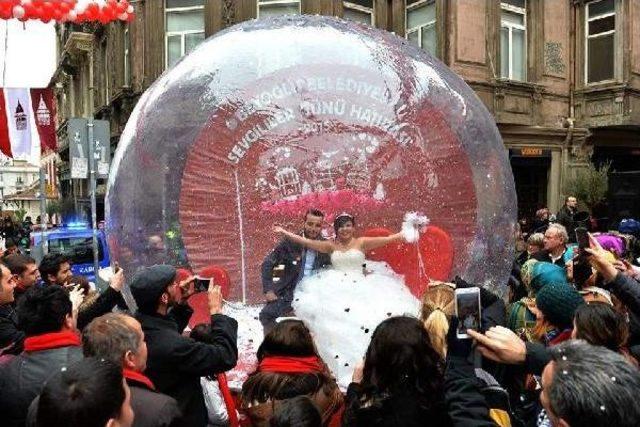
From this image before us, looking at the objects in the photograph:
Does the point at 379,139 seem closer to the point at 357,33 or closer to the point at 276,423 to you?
the point at 357,33

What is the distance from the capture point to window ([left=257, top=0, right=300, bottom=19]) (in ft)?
48.1

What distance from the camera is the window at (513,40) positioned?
15.5 meters

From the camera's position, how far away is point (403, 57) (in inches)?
184

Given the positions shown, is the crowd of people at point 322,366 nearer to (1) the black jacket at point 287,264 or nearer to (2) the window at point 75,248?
(1) the black jacket at point 287,264

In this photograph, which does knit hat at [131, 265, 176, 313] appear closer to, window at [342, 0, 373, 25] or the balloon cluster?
the balloon cluster

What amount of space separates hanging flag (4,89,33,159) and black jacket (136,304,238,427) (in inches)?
331

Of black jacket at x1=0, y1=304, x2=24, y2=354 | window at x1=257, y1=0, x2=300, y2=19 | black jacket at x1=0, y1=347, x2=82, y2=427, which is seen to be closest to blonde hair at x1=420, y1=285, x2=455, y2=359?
black jacket at x1=0, y1=347, x2=82, y2=427

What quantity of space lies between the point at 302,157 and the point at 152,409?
2.31 metres

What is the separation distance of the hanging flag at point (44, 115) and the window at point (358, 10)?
→ 6938mm

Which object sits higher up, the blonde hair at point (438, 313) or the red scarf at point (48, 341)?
the blonde hair at point (438, 313)

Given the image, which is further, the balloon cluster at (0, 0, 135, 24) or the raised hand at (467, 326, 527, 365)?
the balloon cluster at (0, 0, 135, 24)

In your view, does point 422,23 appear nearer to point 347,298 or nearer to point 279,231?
point 279,231

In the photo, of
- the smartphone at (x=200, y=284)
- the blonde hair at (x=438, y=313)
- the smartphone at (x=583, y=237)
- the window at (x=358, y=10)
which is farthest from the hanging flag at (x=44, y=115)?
the smartphone at (x=583, y=237)

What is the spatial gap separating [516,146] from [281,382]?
1402 cm
